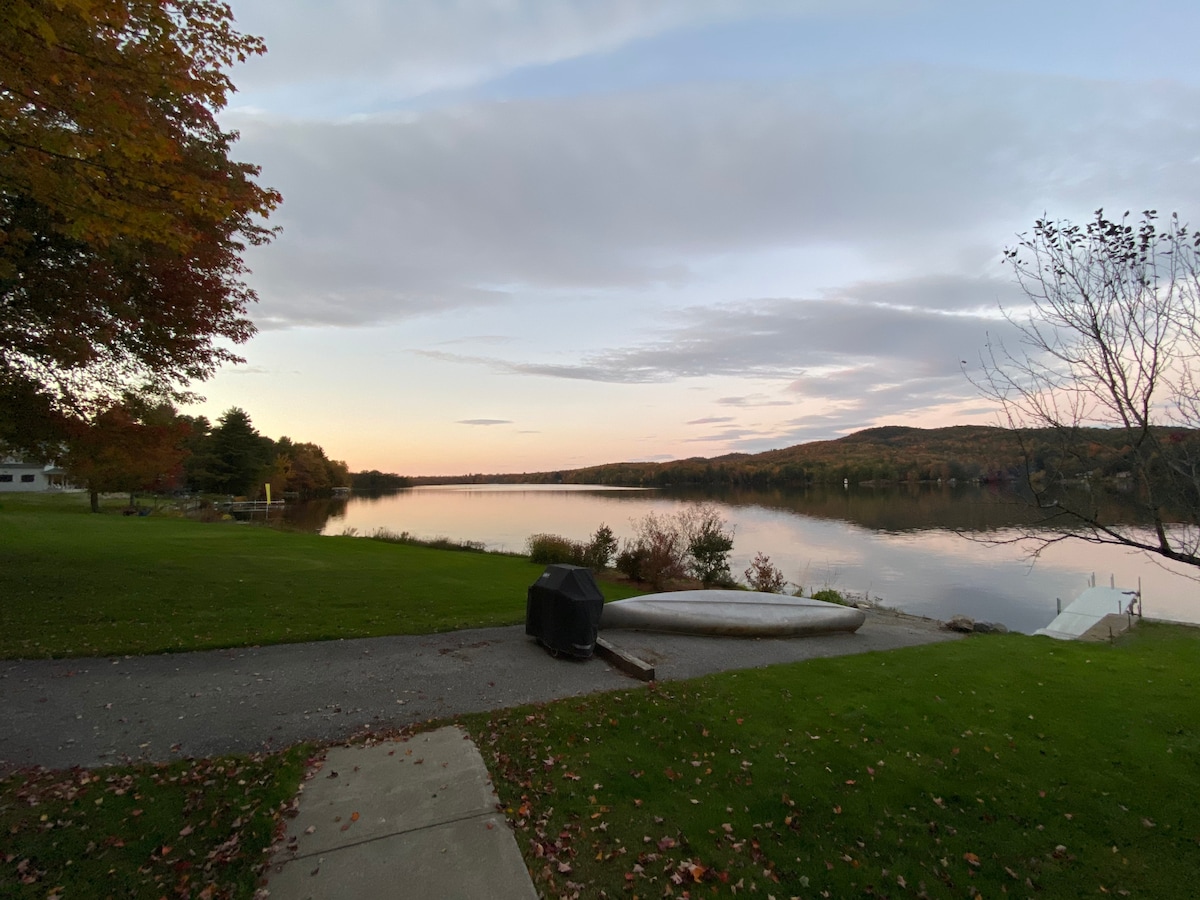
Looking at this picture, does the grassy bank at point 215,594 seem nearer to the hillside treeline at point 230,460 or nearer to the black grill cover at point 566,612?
the black grill cover at point 566,612

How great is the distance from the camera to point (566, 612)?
8.45 m

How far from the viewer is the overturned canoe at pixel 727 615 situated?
35.2 ft

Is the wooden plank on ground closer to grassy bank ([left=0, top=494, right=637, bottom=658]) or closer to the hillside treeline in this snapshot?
grassy bank ([left=0, top=494, right=637, bottom=658])

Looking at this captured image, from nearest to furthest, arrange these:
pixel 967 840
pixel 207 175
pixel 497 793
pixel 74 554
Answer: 1. pixel 967 840
2. pixel 497 793
3. pixel 207 175
4. pixel 74 554

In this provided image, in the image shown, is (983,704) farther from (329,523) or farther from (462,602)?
(329,523)

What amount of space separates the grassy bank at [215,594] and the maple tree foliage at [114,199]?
10.9 feet

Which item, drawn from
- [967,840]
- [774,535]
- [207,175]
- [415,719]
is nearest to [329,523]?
[774,535]

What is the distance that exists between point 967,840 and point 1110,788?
1740 millimetres

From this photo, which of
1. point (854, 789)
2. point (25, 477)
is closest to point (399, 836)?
point (854, 789)

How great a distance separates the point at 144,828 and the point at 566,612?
532cm

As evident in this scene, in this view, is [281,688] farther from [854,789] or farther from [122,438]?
[122,438]

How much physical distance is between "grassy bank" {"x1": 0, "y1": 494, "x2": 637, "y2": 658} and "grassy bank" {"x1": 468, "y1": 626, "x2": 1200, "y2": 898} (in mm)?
5114

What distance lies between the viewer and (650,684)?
7312 mm

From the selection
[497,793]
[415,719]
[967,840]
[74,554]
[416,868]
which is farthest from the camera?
[74,554]
